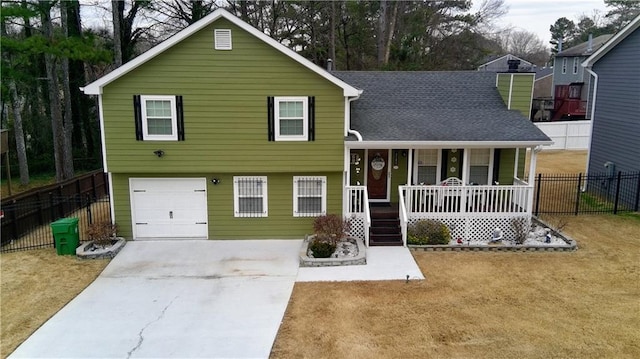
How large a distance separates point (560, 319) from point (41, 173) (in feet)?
95.9

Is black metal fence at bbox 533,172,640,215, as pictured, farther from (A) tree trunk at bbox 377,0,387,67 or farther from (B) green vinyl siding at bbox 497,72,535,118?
(A) tree trunk at bbox 377,0,387,67

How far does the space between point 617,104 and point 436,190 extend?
353 inches

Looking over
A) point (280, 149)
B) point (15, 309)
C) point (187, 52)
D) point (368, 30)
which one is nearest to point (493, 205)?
point (280, 149)

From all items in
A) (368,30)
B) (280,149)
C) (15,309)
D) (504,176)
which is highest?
(368,30)

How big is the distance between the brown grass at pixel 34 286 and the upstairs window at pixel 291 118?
549 centimetres

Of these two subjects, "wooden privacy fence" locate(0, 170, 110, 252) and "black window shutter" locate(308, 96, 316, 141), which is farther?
"wooden privacy fence" locate(0, 170, 110, 252)

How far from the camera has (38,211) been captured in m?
14.0

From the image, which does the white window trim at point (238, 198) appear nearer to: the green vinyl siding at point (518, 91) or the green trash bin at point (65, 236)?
the green trash bin at point (65, 236)

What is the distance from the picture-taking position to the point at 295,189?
1306 cm

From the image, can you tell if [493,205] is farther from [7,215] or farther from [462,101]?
[7,215]

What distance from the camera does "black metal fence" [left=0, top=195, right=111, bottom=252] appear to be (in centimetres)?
1263

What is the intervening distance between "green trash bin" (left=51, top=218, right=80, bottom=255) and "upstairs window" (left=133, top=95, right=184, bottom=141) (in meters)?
2.80

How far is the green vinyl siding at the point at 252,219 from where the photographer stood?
42.3 feet

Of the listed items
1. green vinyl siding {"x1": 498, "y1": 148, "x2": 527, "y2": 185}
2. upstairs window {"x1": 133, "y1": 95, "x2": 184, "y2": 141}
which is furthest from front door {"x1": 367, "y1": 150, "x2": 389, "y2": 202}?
upstairs window {"x1": 133, "y1": 95, "x2": 184, "y2": 141}
